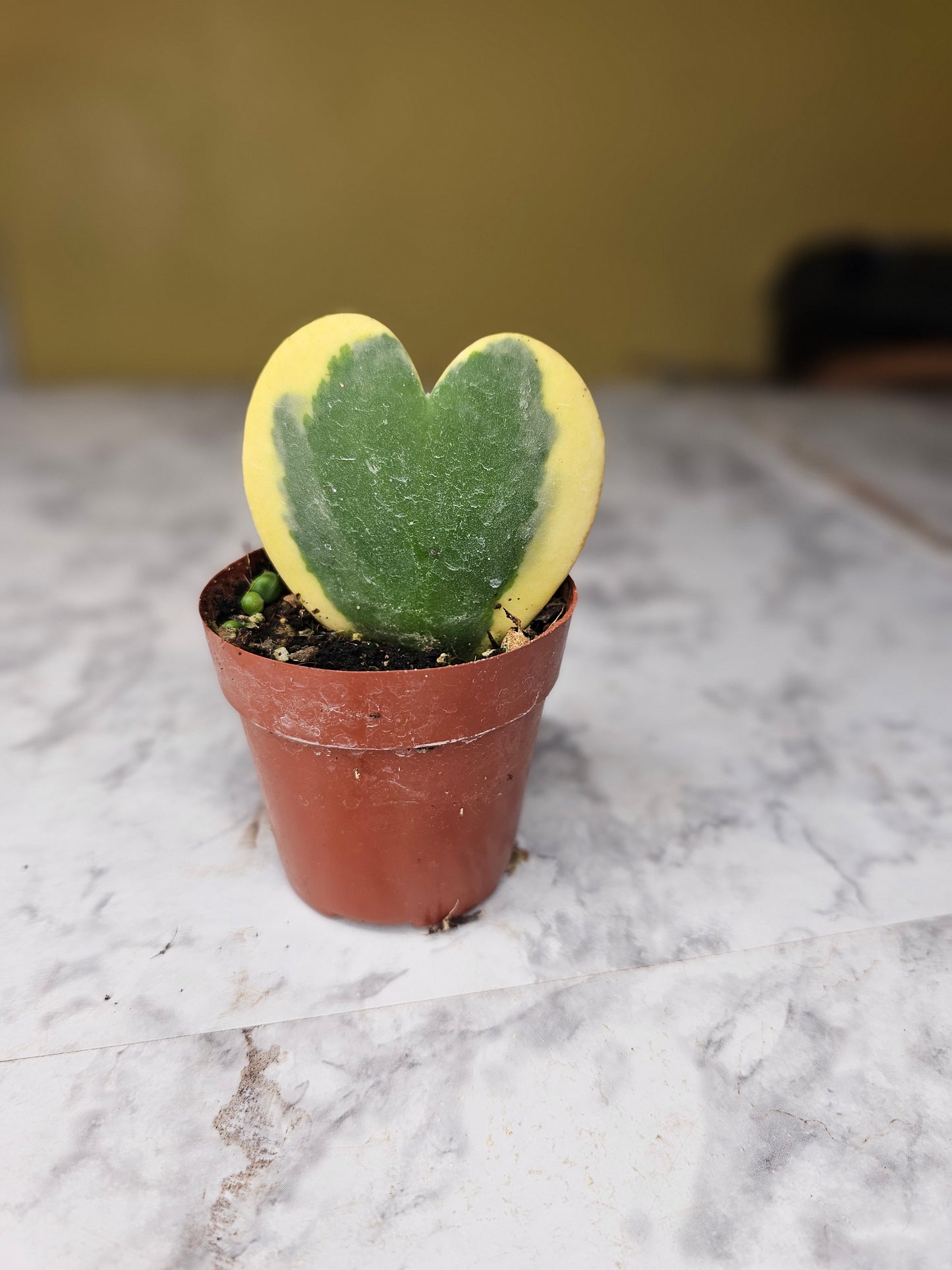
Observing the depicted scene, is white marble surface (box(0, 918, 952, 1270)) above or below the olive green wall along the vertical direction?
below

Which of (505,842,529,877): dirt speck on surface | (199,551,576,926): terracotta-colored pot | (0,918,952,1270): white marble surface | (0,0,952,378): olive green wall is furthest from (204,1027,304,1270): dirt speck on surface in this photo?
(0,0,952,378): olive green wall

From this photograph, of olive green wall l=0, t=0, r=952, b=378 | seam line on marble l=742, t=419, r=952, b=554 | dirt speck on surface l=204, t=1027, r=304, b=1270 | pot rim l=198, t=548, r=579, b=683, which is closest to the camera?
dirt speck on surface l=204, t=1027, r=304, b=1270

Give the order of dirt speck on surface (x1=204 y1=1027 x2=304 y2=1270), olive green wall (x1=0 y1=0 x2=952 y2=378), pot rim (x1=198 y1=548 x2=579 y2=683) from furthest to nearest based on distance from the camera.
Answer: olive green wall (x1=0 y1=0 x2=952 y2=378) → pot rim (x1=198 y1=548 x2=579 y2=683) → dirt speck on surface (x1=204 y1=1027 x2=304 y2=1270)

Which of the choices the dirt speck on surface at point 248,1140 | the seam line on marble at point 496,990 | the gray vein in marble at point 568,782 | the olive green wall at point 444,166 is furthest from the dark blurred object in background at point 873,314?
the dirt speck on surface at point 248,1140

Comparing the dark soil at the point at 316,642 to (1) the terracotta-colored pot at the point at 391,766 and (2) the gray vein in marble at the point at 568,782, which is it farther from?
(2) the gray vein in marble at the point at 568,782

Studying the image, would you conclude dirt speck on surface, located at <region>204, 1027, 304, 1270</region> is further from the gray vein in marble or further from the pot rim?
the pot rim

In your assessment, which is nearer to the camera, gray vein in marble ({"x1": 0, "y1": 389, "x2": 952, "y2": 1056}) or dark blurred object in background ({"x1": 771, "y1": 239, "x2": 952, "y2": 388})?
gray vein in marble ({"x1": 0, "y1": 389, "x2": 952, "y2": 1056})

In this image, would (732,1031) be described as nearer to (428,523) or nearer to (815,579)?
(428,523)

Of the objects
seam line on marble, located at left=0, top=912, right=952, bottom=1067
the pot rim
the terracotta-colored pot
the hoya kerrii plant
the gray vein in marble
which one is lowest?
the gray vein in marble
